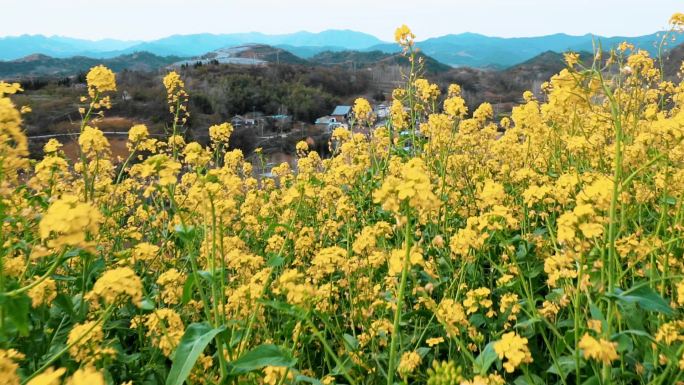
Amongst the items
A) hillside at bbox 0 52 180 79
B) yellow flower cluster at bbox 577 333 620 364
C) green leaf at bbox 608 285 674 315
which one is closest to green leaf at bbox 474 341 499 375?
yellow flower cluster at bbox 577 333 620 364

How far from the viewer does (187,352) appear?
6.40 feet

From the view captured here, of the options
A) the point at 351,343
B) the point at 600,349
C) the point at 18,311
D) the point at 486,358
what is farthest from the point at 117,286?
the point at 600,349

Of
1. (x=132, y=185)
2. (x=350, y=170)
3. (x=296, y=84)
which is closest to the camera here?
(x=350, y=170)

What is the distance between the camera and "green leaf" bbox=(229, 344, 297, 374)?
196 centimetres

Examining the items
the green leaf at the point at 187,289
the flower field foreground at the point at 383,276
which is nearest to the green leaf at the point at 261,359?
the flower field foreground at the point at 383,276

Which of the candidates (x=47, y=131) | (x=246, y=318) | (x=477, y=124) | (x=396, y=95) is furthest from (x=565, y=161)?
(x=47, y=131)

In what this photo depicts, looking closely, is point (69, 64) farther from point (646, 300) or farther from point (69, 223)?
point (646, 300)

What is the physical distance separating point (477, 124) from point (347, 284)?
3.35 m

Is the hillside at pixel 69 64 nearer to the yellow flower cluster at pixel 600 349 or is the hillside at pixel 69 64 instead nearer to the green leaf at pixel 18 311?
the green leaf at pixel 18 311

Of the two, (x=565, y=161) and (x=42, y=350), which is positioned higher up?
(x=565, y=161)

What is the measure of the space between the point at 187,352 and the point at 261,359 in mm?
268

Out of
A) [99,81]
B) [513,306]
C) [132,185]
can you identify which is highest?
[99,81]

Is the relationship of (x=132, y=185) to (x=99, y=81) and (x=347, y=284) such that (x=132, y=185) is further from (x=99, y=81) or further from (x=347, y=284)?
(x=347, y=284)

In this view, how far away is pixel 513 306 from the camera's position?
8.45ft
